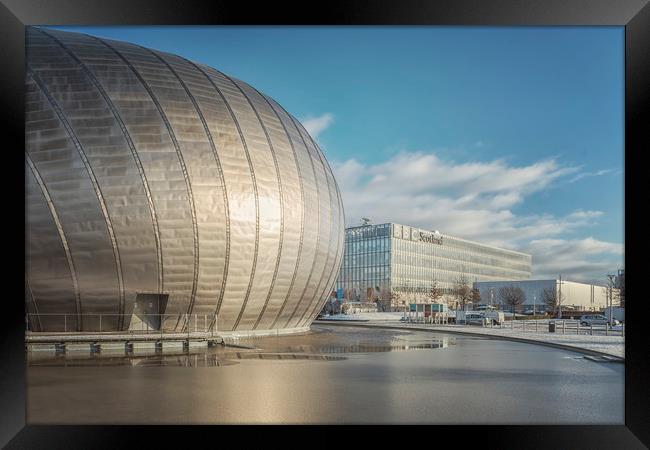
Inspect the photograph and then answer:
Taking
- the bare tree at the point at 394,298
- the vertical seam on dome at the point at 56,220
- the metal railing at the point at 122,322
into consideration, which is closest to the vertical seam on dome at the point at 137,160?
the metal railing at the point at 122,322

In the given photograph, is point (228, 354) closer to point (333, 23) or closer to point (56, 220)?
point (56, 220)

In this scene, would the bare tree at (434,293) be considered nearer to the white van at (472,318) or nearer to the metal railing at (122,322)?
the white van at (472,318)

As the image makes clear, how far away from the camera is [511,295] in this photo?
288 ft

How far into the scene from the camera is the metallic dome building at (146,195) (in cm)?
2105

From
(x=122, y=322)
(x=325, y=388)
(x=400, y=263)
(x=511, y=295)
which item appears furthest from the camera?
(x=400, y=263)

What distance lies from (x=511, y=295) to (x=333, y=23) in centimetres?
8379

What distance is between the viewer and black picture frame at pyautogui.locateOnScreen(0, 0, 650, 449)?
8.38 meters

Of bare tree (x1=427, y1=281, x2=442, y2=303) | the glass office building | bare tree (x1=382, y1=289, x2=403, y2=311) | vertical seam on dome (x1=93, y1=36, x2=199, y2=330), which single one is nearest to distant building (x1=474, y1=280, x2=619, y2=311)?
the glass office building

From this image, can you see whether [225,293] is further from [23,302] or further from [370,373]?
[23,302]

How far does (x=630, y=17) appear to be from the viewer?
8.95 metres

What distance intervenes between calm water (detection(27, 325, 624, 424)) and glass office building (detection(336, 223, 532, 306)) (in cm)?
7403

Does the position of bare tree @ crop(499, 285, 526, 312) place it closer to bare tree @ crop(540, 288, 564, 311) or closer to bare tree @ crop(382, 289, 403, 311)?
bare tree @ crop(540, 288, 564, 311)

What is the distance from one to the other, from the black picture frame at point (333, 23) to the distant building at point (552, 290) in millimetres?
87122

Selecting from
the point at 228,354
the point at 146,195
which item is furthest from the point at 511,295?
the point at 228,354
